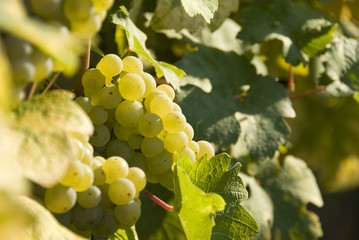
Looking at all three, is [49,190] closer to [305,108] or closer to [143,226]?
[143,226]

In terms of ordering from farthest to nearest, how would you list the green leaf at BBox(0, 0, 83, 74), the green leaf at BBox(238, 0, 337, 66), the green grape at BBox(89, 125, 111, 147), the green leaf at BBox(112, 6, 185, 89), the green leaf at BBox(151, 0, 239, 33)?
the green leaf at BBox(238, 0, 337, 66)
the green leaf at BBox(151, 0, 239, 33)
the green leaf at BBox(112, 6, 185, 89)
the green grape at BBox(89, 125, 111, 147)
the green leaf at BBox(0, 0, 83, 74)

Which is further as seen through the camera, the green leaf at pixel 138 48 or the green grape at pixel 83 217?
the green leaf at pixel 138 48

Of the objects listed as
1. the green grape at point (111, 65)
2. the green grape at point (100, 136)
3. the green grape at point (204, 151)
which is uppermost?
the green grape at point (111, 65)

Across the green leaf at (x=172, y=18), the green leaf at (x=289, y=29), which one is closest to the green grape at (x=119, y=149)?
the green leaf at (x=172, y=18)

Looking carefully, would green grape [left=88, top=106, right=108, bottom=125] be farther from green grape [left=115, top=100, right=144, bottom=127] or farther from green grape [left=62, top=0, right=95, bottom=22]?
green grape [left=62, top=0, right=95, bottom=22]

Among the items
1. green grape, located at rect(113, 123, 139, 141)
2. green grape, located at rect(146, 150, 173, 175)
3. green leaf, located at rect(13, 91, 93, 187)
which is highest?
green leaf, located at rect(13, 91, 93, 187)

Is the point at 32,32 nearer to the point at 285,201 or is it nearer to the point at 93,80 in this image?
the point at 93,80

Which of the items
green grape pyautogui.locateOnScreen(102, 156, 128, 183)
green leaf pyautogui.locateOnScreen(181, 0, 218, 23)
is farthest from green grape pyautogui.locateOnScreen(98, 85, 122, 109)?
green leaf pyautogui.locateOnScreen(181, 0, 218, 23)

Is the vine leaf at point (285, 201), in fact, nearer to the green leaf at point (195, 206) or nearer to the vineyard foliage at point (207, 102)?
the vineyard foliage at point (207, 102)
